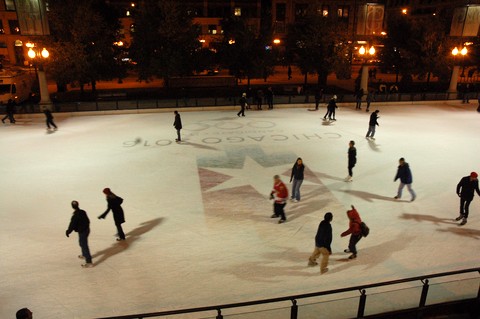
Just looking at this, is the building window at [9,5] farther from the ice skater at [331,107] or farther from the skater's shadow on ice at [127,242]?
the skater's shadow on ice at [127,242]

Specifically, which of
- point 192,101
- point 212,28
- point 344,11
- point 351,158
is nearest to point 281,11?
point 344,11

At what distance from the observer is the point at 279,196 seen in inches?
399

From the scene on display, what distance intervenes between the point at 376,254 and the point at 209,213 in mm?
4846

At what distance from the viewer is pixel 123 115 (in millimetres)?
25297

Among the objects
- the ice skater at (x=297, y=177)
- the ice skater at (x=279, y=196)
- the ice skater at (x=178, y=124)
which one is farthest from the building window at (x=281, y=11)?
the ice skater at (x=279, y=196)

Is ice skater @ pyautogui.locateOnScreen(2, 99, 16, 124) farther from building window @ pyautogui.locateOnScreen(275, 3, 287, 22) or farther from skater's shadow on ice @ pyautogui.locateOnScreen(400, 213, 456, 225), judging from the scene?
building window @ pyautogui.locateOnScreen(275, 3, 287, 22)

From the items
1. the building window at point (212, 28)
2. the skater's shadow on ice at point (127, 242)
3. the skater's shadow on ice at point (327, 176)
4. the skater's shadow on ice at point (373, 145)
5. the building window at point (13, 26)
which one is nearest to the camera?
the skater's shadow on ice at point (127, 242)

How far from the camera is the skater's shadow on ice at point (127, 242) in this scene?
9.12m

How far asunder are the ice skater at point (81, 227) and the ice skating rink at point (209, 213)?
0.96 feet

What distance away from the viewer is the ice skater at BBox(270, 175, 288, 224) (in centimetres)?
1005

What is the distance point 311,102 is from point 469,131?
10804 mm

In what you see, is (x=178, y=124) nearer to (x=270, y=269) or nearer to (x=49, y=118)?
(x=49, y=118)

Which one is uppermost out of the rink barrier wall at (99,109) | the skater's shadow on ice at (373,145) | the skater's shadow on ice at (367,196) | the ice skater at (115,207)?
the rink barrier wall at (99,109)

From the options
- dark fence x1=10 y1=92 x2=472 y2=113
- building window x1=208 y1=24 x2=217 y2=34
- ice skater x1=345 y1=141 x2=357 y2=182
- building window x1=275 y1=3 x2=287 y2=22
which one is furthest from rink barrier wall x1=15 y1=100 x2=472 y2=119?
building window x1=208 y1=24 x2=217 y2=34
